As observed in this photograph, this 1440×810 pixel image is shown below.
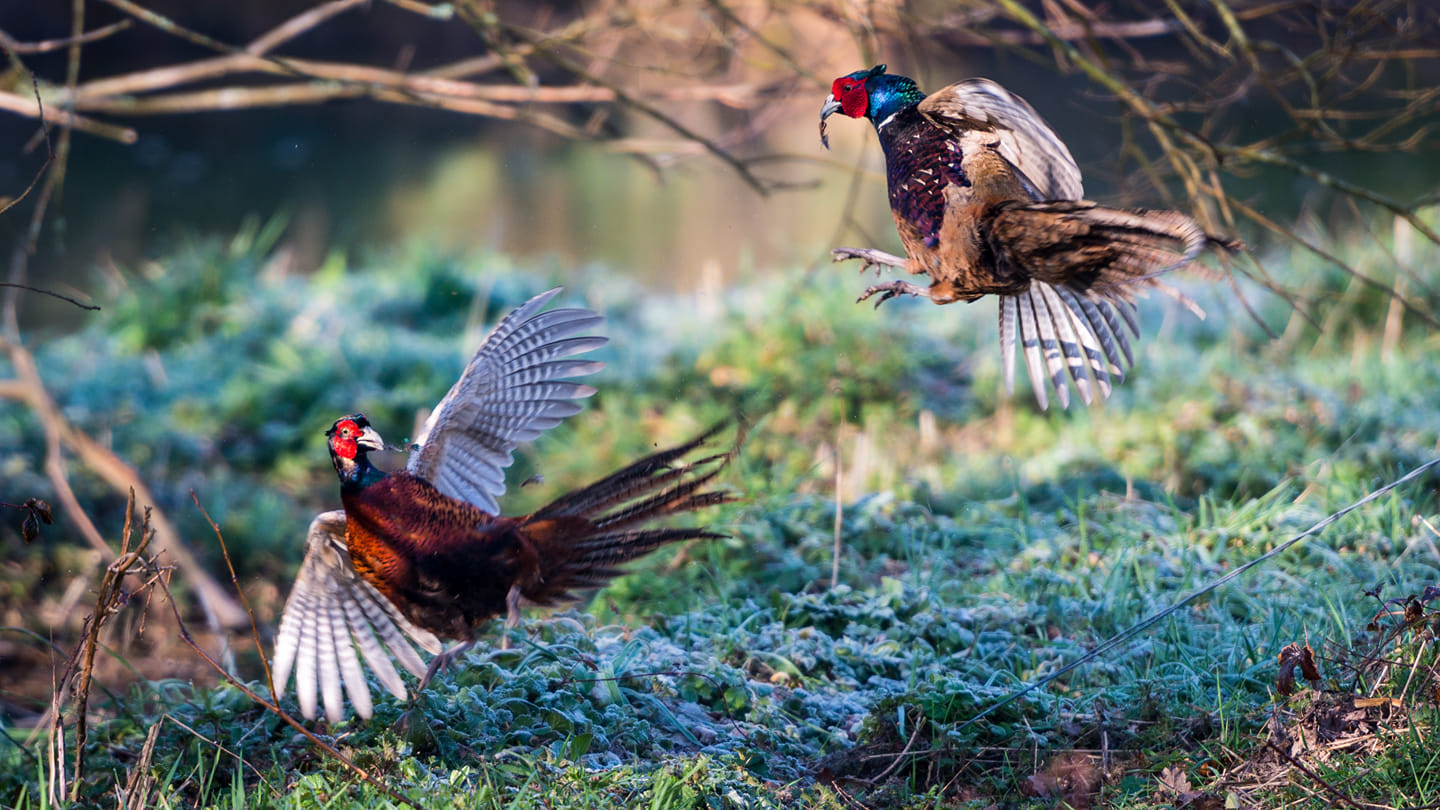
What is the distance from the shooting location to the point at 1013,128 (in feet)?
8.15

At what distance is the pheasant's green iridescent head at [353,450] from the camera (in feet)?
8.32

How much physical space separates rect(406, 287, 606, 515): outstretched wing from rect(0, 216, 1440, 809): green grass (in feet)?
1.77

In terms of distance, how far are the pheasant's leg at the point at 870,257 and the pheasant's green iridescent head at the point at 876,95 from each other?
26cm

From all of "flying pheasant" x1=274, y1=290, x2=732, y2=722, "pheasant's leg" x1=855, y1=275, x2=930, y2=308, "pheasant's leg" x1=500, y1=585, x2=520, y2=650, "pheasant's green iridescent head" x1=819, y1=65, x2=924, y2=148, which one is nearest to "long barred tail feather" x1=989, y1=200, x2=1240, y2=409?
"pheasant's leg" x1=855, y1=275, x2=930, y2=308

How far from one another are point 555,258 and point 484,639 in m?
6.73

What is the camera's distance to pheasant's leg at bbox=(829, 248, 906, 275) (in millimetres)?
2590

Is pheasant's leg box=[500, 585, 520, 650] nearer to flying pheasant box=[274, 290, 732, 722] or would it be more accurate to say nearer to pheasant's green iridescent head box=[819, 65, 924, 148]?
flying pheasant box=[274, 290, 732, 722]

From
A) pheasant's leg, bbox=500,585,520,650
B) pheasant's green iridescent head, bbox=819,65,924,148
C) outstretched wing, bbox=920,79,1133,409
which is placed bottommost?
pheasant's leg, bbox=500,585,520,650

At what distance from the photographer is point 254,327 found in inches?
300

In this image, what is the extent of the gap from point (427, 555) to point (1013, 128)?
1.62 metres

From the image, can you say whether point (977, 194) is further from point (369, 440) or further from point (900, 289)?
point (369, 440)

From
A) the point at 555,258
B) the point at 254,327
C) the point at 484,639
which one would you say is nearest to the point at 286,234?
the point at 555,258

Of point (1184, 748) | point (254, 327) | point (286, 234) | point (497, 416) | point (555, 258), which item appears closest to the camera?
point (1184, 748)

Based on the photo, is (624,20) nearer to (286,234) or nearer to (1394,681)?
(1394,681)
